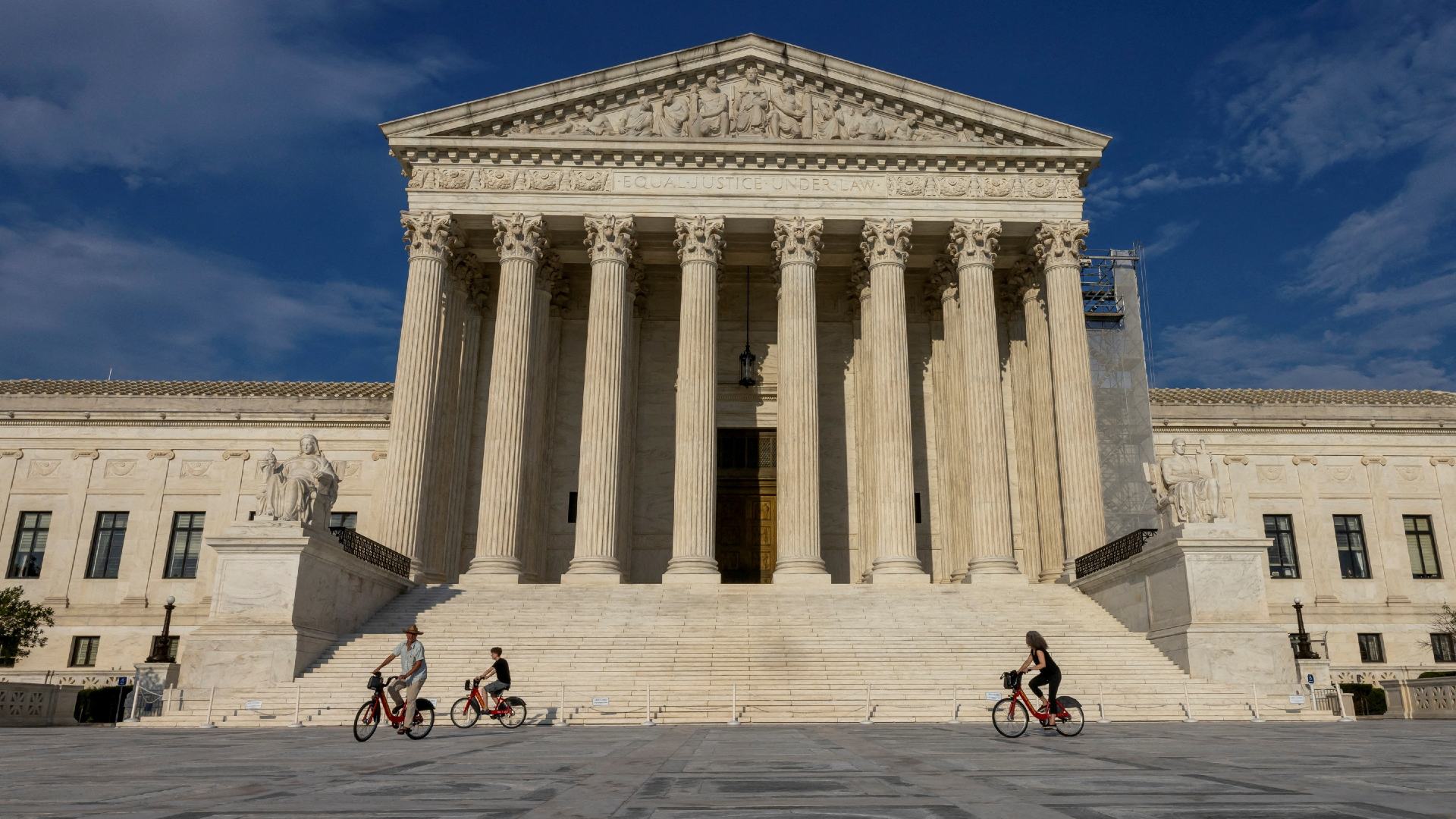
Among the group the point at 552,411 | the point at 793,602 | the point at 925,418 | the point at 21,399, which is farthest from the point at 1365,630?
the point at 21,399

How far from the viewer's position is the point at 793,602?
24.6 meters

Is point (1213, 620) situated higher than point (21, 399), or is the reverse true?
point (21, 399)

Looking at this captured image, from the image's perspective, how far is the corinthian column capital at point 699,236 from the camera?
1164 inches

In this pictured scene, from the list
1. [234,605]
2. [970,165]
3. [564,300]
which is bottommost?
[234,605]

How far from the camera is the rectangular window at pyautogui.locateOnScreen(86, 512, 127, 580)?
1384 inches

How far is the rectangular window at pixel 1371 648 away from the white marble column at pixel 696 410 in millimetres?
25238

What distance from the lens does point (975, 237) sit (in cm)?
2998

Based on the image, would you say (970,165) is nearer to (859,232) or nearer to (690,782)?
(859,232)

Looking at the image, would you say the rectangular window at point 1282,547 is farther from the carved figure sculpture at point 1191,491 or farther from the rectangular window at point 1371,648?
the carved figure sculpture at point 1191,491

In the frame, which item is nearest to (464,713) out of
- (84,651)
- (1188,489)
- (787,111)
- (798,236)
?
(1188,489)

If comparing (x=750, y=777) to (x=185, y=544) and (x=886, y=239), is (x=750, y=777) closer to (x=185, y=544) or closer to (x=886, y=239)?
(x=886, y=239)

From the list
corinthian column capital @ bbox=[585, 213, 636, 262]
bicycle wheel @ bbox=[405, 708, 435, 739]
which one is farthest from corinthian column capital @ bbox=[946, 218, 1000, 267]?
bicycle wheel @ bbox=[405, 708, 435, 739]

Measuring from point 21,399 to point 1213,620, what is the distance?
4140 cm

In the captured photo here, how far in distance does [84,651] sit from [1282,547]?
4464 cm
